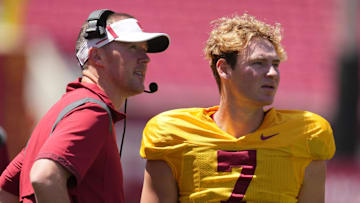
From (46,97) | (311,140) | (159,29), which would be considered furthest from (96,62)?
(159,29)

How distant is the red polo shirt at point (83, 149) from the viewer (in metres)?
2.59

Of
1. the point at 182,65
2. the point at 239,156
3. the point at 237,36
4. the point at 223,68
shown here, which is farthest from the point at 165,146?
the point at 182,65

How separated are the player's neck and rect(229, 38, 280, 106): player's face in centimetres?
6

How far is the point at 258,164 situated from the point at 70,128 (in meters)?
0.96

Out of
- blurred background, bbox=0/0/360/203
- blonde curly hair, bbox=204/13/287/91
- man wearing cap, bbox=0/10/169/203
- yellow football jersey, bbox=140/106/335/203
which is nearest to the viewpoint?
man wearing cap, bbox=0/10/169/203

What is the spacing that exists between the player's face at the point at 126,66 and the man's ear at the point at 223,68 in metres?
0.42

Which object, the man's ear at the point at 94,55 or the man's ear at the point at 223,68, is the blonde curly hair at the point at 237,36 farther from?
the man's ear at the point at 94,55

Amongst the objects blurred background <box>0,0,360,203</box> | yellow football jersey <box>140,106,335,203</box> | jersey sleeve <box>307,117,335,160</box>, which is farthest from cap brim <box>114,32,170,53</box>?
blurred background <box>0,0,360,203</box>

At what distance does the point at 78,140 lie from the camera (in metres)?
2.61

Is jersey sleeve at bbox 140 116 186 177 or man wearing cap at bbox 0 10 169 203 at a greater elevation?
man wearing cap at bbox 0 10 169 203

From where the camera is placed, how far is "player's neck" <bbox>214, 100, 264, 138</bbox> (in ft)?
10.8

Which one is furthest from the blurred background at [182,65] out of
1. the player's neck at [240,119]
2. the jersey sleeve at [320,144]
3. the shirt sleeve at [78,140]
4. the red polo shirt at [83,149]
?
the shirt sleeve at [78,140]

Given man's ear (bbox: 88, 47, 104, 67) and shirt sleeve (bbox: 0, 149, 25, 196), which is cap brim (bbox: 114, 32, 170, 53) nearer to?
man's ear (bbox: 88, 47, 104, 67)

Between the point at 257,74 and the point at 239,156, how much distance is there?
375 millimetres
